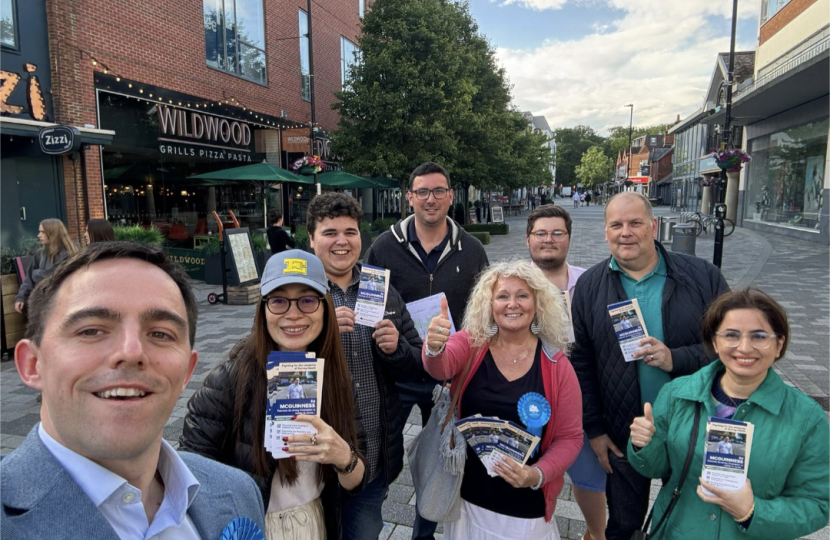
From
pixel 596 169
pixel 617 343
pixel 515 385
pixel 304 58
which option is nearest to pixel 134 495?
pixel 515 385

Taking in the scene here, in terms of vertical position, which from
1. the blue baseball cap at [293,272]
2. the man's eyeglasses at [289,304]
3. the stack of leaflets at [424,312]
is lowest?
the stack of leaflets at [424,312]

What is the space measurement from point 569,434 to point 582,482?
0.91 meters

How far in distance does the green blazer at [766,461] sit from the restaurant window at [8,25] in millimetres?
12877

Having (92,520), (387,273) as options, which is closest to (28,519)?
(92,520)

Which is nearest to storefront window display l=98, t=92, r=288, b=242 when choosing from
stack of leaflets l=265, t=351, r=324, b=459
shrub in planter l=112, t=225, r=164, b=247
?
shrub in planter l=112, t=225, r=164, b=247

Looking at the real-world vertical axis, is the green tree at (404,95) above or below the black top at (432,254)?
above

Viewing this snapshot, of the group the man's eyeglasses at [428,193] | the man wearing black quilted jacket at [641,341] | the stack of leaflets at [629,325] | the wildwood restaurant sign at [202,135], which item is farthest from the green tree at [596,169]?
the stack of leaflets at [629,325]

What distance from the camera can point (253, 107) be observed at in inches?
683

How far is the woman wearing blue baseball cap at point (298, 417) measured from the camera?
1.84 metres

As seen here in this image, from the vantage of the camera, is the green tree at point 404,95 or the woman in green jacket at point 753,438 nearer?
the woman in green jacket at point 753,438

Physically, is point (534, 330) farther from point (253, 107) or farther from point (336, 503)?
point (253, 107)

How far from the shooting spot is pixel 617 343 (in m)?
2.62

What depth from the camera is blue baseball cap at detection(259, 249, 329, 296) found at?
75.6 inches

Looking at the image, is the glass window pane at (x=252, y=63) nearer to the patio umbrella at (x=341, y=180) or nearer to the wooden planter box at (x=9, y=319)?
Result: the patio umbrella at (x=341, y=180)
